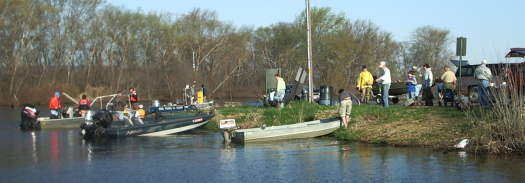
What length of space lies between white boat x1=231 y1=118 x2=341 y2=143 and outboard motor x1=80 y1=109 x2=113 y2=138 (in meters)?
5.97

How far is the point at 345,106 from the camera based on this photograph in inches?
869

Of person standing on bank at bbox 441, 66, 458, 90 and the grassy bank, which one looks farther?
person standing on bank at bbox 441, 66, 458, 90

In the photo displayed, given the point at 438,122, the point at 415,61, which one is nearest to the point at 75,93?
the point at 415,61

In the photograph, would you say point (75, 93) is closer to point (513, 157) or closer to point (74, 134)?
point (74, 134)

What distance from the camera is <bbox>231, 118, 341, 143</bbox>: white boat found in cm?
2152

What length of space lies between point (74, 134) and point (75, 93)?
45974mm

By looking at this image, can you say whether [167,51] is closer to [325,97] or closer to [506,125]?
[325,97]

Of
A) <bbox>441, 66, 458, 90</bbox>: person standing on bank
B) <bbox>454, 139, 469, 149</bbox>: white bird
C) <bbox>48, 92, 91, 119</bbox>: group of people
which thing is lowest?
<bbox>454, 139, 469, 149</bbox>: white bird

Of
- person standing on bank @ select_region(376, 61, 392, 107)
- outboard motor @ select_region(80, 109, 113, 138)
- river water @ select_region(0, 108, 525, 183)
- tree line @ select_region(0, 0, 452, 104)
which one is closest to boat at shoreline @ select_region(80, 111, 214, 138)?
outboard motor @ select_region(80, 109, 113, 138)

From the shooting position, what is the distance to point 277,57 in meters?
82.3

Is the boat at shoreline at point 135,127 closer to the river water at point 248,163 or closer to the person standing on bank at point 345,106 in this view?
the river water at point 248,163

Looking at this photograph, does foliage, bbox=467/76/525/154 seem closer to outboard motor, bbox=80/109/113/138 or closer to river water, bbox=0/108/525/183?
river water, bbox=0/108/525/183

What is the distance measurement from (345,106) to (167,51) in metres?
67.3

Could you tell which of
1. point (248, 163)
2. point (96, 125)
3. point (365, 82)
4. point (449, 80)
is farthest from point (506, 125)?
point (96, 125)
